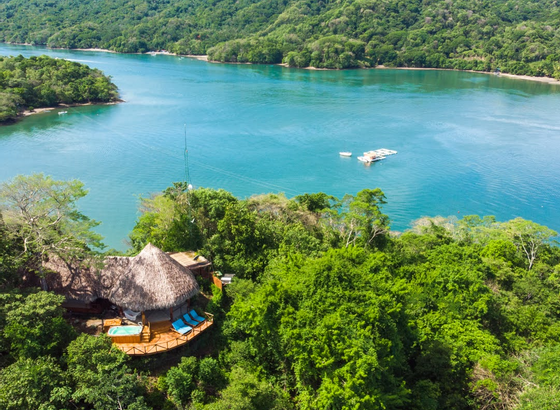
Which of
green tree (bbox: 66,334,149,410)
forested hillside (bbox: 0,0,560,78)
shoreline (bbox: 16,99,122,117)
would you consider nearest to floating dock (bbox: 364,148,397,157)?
green tree (bbox: 66,334,149,410)

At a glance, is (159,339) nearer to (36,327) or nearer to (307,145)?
(36,327)

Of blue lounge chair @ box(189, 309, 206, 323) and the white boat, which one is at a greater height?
the white boat

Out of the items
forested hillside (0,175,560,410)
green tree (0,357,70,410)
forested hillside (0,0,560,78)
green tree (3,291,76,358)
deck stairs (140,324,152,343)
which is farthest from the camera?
forested hillside (0,0,560,78)

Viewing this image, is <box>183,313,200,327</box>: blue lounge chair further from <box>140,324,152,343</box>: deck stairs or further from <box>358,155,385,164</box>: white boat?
<box>358,155,385,164</box>: white boat

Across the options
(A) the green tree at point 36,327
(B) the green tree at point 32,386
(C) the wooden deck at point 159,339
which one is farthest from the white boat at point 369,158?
(B) the green tree at point 32,386

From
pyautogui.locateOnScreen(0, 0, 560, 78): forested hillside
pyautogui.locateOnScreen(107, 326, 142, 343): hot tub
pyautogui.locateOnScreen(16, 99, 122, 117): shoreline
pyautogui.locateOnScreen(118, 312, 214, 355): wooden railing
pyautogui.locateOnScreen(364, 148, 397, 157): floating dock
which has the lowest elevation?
pyautogui.locateOnScreen(118, 312, 214, 355): wooden railing

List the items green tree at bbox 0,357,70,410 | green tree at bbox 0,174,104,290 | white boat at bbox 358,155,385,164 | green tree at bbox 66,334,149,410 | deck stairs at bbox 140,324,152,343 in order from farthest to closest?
white boat at bbox 358,155,385,164
green tree at bbox 0,174,104,290
deck stairs at bbox 140,324,152,343
green tree at bbox 66,334,149,410
green tree at bbox 0,357,70,410

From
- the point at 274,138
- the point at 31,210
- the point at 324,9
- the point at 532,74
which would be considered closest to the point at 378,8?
the point at 324,9

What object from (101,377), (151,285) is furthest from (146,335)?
(101,377)
